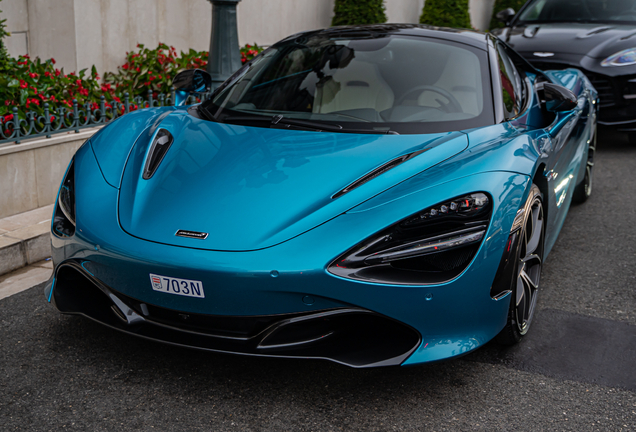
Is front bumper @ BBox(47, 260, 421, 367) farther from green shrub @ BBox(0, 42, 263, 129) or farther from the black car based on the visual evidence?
the black car

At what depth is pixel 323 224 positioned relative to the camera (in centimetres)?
227

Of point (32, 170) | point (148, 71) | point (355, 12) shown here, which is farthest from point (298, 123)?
point (355, 12)

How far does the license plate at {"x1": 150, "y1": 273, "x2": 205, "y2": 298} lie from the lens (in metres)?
2.18

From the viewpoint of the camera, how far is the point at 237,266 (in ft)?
7.07

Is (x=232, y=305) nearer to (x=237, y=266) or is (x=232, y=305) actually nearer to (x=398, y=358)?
(x=237, y=266)

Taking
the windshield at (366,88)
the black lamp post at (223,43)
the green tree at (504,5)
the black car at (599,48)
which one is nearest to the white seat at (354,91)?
the windshield at (366,88)

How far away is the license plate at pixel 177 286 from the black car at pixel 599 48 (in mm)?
5568

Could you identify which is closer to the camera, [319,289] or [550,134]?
[319,289]

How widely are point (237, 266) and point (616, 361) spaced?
5.37 ft

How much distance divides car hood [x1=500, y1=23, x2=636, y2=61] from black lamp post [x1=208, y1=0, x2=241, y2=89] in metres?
3.00

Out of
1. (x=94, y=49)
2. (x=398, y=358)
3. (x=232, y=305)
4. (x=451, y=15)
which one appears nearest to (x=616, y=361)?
(x=398, y=358)

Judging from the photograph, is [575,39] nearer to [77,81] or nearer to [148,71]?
[148,71]

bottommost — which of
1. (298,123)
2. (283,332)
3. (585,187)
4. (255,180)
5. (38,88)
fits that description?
(585,187)

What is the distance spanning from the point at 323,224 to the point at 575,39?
18.5 feet
